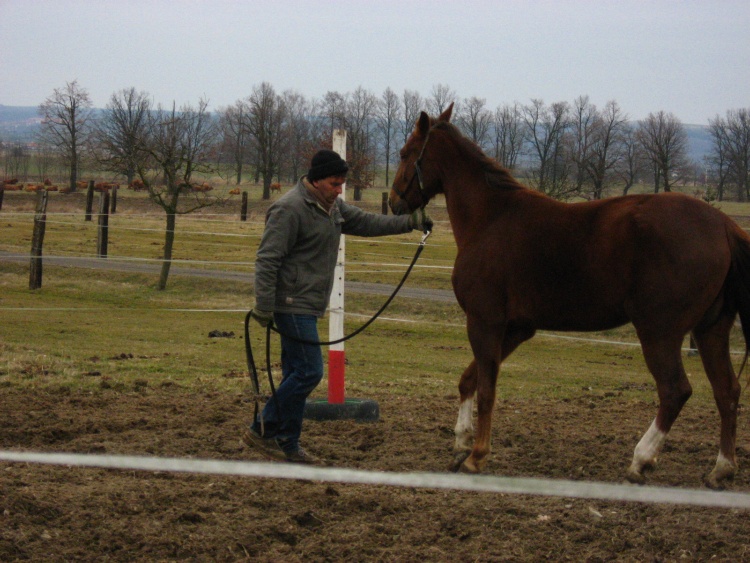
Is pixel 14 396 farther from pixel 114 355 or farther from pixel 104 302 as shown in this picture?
pixel 104 302

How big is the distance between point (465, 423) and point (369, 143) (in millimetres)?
65954

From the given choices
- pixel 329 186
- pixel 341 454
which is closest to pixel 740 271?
pixel 329 186

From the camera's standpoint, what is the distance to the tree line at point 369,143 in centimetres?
3231

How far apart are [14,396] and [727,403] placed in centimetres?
610

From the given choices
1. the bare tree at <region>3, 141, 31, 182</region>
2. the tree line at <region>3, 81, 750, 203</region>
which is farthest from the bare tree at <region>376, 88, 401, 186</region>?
the bare tree at <region>3, 141, 31, 182</region>

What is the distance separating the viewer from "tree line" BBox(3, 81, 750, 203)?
106 feet

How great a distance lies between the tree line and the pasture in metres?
11.2

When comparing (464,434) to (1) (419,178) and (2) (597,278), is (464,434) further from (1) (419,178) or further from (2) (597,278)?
(1) (419,178)

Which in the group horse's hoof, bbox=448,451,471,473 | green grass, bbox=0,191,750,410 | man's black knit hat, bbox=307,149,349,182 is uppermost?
man's black knit hat, bbox=307,149,349,182

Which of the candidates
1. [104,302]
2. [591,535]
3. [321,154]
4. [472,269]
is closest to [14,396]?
[321,154]

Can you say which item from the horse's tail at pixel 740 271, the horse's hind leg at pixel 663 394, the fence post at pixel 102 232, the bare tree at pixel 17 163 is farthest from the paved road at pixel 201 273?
the bare tree at pixel 17 163

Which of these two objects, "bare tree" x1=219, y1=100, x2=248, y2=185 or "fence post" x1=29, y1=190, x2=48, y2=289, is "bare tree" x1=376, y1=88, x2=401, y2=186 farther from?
"fence post" x1=29, y1=190, x2=48, y2=289

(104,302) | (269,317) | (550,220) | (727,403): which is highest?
(550,220)

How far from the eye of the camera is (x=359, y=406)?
23.2 ft
